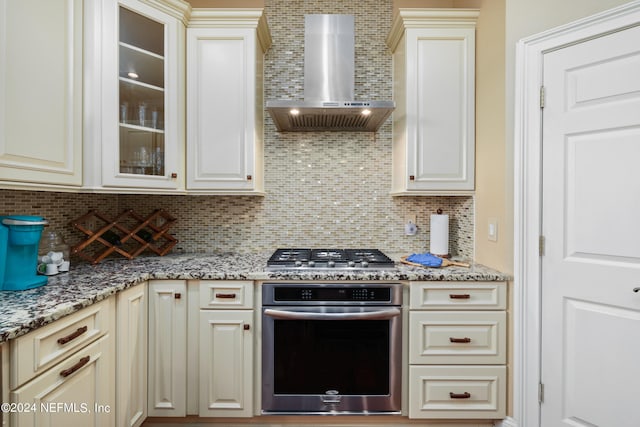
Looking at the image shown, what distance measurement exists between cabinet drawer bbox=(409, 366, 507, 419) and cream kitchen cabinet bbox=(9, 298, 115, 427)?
1.50 m

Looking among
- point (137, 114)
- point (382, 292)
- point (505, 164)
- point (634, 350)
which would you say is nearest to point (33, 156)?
point (137, 114)

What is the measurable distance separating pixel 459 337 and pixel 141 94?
2295 mm

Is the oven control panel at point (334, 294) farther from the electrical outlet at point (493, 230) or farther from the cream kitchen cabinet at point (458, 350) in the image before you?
the electrical outlet at point (493, 230)

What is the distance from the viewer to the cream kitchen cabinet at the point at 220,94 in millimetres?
1965

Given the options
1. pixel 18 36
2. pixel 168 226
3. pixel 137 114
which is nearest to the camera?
pixel 18 36

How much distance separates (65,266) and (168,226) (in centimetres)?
68

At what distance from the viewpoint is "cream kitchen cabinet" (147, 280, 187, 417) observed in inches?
66.3

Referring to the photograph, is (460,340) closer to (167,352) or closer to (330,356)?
(330,356)

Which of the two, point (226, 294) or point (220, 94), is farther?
point (220, 94)

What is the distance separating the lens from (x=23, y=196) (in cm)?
163

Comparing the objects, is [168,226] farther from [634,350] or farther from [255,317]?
[634,350]

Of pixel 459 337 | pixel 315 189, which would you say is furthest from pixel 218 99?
pixel 459 337

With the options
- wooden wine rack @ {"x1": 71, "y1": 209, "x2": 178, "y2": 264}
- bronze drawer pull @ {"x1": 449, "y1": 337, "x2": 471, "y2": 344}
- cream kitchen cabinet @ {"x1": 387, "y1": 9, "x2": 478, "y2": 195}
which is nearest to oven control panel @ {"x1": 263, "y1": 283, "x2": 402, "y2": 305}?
bronze drawer pull @ {"x1": 449, "y1": 337, "x2": 471, "y2": 344}

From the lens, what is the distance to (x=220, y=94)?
6.48 ft
